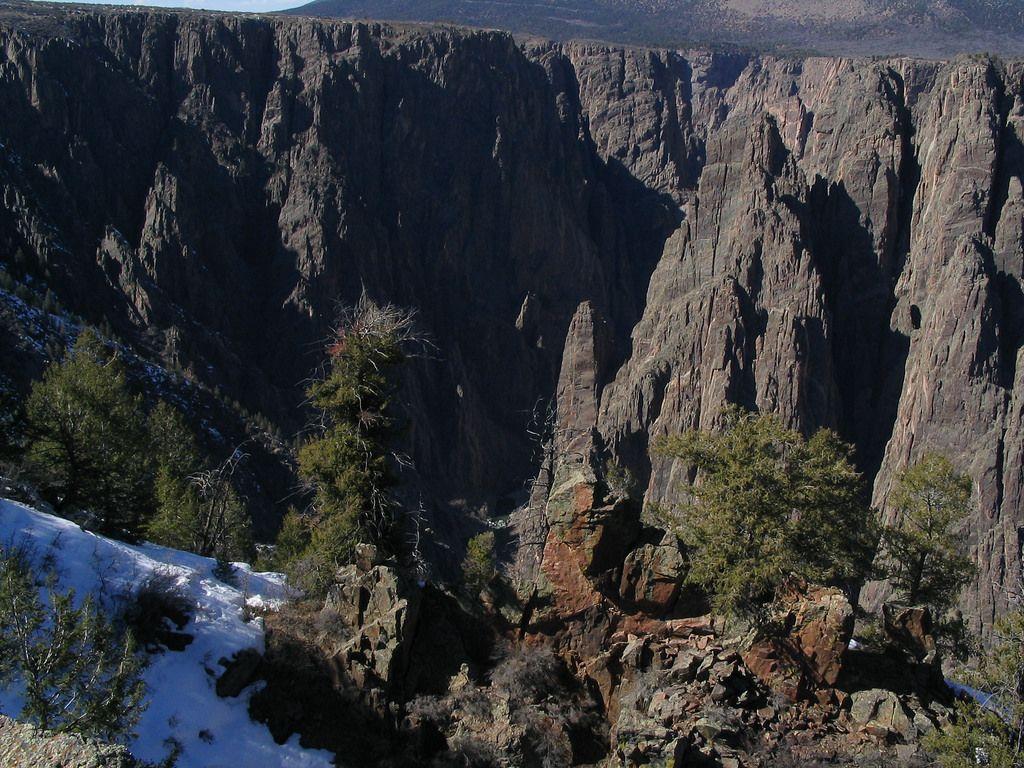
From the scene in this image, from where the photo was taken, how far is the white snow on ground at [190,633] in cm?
1532

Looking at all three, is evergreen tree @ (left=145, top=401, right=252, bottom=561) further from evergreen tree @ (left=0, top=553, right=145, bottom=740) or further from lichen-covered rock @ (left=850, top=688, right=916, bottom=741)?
lichen-covered rock @ (left=850, top=688, right=916, bottom=741)

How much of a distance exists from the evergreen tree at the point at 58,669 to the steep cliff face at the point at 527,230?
125ft

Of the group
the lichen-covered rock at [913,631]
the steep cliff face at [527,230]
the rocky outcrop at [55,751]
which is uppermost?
the steep cliff face at [527,230]

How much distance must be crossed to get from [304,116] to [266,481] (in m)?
57.1

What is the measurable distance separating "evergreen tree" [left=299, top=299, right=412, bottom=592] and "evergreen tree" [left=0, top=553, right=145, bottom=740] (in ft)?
22.1

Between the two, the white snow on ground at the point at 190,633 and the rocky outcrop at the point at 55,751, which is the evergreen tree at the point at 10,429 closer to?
the white snow on ground at the point at 190,633

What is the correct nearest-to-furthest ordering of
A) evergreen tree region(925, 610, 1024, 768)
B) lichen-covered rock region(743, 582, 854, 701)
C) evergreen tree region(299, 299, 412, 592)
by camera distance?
evergreen tree region(925, 610, 1024, 768) → lichen-covered rock region(743, 582, 854, 701) → evergreen tree region(299, 299, 412, 592)

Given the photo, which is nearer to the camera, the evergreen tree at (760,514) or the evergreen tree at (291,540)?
the evergreen tree at (760,514)

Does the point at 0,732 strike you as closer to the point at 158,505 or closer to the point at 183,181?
the point at 158,505

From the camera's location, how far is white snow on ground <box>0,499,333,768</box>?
15320mm

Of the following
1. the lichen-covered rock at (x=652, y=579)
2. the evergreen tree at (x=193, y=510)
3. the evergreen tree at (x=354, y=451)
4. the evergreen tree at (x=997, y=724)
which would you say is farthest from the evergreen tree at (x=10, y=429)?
the evergreen tree at (x=997, y=724)

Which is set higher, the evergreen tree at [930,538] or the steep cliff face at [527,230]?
the steep cliff face at [527,230]

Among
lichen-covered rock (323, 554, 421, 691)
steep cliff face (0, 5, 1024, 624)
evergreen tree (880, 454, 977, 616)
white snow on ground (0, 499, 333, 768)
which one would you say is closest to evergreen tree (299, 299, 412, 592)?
lichen-covered rock (323, 554, 421, 691)

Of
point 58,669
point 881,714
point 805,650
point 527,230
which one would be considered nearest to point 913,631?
point 805,650
